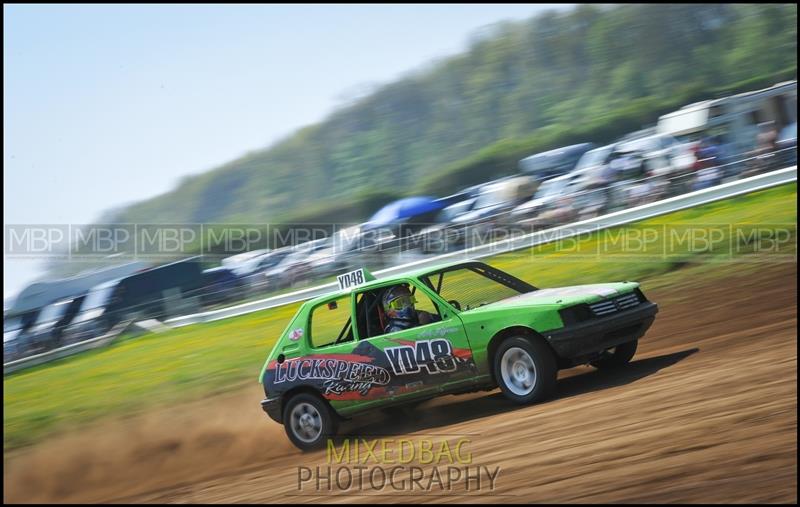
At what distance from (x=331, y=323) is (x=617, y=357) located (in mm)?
2746

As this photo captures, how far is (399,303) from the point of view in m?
7.72

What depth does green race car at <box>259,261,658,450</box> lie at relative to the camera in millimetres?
6988

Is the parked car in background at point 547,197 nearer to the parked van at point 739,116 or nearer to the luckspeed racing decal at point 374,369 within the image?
the parked van at point 739,116

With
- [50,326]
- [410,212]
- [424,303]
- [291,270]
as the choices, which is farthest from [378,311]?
[50,326]

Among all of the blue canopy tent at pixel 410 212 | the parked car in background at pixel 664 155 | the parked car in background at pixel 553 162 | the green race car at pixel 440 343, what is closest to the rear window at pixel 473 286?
the green race car at pixel 440 343

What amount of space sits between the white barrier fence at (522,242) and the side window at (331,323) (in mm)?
8220

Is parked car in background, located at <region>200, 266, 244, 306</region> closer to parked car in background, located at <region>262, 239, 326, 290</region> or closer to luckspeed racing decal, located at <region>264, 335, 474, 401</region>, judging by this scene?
parked car in background, located at <region>262, 239, 326, 290</region>

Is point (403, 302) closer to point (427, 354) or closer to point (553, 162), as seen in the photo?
point (427, 354)

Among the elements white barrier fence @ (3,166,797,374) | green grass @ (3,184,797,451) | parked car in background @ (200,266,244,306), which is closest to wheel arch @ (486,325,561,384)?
green grass @ (3,184,797,451)

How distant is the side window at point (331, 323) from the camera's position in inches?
315

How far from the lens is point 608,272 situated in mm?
13742

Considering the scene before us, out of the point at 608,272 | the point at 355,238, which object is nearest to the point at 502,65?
the point at 355,238

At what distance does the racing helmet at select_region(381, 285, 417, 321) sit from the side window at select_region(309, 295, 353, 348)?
42cm

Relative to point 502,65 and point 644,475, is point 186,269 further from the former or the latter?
point 644,475
